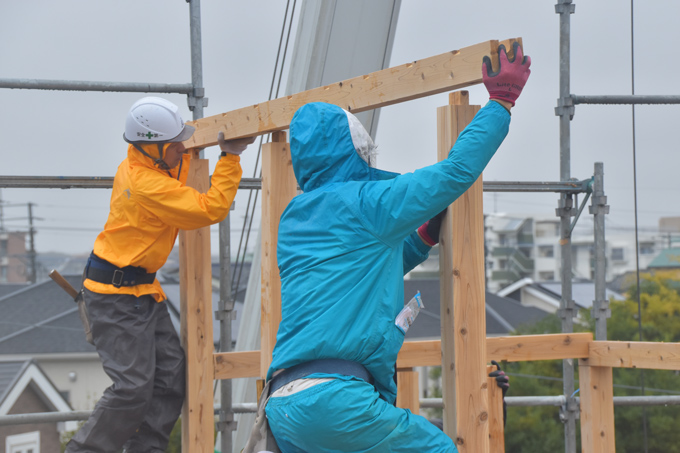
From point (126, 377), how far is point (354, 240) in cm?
149

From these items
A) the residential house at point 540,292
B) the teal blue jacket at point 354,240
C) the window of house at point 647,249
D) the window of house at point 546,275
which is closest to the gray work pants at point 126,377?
the teal blue jacket at point 354,240

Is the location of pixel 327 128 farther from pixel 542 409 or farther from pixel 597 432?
pixel 542 409

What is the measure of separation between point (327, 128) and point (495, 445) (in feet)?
6.54

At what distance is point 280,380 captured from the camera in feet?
7.50

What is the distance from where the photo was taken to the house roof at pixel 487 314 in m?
29.4

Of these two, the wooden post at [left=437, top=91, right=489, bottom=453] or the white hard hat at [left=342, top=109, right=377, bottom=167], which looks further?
the wooden post at [left=437, top=91, right=489, bottom=453]

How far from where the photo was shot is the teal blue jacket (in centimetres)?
215

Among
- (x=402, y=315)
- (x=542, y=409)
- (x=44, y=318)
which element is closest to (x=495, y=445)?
(x=402, y=315)

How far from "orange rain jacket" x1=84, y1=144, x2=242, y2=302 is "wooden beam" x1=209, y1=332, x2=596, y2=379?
2.03 ft

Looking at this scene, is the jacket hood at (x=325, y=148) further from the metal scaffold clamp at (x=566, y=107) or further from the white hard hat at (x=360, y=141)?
the metal scaffold clamp at (x=566, y=107)

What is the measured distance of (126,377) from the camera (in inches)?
127

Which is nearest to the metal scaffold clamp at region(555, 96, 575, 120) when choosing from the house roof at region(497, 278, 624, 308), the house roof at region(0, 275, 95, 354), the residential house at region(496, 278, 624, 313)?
the house roof at region(0, 275, 95, 354)

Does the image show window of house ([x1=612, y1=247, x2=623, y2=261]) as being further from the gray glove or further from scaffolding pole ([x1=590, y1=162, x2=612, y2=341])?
the gray glove

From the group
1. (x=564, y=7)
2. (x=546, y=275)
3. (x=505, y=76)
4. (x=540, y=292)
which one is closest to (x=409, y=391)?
(x=505, y=76)
